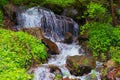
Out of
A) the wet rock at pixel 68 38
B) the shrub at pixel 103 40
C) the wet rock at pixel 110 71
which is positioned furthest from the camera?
the wet rock at pixel 68 38

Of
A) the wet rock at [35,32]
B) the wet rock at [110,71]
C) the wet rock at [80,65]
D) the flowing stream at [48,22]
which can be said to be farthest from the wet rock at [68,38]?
the wet rock at [110,71]

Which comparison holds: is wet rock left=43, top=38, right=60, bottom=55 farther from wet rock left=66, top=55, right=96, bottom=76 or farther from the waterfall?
the waterfall

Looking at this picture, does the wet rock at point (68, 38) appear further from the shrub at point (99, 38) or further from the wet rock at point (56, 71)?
the wet rock at point (56, 71)

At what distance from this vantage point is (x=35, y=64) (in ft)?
35.9

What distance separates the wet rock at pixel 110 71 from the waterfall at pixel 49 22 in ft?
14.5

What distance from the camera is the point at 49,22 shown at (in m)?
14.8

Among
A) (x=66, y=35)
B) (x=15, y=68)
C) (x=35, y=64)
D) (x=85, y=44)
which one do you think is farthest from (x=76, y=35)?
(x=15, y=68)

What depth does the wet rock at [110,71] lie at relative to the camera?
388 inches

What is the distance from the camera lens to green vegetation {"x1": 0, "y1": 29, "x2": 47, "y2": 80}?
934 cm

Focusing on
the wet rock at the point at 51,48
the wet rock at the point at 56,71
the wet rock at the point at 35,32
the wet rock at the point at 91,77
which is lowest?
the wet rock at the point at 91,77

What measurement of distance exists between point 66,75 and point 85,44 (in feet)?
9.81

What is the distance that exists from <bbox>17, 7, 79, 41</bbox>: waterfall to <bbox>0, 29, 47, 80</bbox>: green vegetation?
2.63 meters

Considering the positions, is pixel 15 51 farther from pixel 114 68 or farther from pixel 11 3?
pixel 11 3

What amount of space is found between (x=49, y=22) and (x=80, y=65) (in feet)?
16.4
